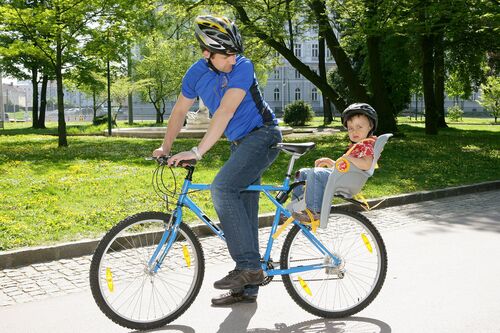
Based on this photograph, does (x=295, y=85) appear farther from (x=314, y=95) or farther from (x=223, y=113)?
(x=223, y=113)

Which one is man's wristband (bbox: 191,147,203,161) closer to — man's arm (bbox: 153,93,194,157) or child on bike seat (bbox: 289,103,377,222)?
man's arm (bbox: 153,93,194,157)

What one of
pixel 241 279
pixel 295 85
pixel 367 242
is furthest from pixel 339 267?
pixel 295 85

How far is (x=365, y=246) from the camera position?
171 inches

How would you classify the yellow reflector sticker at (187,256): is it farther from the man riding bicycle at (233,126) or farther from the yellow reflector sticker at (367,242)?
the yellow reflector sticker at (367,242)

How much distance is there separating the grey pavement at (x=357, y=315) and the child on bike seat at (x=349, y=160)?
85 centimetres

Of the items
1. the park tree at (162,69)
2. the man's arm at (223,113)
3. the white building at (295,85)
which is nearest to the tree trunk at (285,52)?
the man's arm at (223,113)

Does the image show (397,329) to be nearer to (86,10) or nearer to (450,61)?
(86,10)

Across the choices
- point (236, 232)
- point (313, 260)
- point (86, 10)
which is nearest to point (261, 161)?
point (236, 232)

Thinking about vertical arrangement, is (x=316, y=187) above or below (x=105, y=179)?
above

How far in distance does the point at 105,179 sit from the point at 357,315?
7612mm

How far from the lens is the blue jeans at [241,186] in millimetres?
4059

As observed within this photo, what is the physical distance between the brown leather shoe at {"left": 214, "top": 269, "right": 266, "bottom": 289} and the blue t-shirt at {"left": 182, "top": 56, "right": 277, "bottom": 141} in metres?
0.93

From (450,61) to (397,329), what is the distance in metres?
29.7

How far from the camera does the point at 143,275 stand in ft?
13.7
